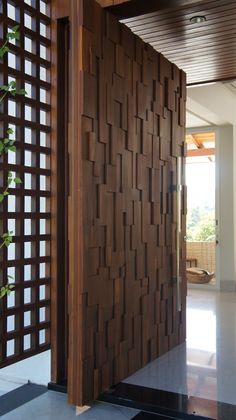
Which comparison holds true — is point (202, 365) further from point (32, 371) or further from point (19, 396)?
point (19, 396)

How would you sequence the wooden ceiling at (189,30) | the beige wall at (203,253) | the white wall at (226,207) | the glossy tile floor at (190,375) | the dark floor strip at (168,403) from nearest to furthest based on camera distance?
the dark floor strip at (168,403)
the glossy tile floor at (190,375)
the wooden ceiling at (189,30)
the white wall at (226,207)
the beige wall at (203,253)

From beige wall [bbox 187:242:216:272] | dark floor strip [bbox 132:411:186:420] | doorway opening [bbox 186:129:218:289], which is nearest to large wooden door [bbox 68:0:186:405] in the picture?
dark floor strip [bbox 132:411:186:420]

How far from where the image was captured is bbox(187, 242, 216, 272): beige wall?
26.2 ft

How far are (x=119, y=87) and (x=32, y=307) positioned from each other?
5.52 ft

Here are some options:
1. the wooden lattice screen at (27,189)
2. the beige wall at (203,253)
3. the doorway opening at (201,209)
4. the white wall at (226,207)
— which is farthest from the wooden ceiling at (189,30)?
the beige wall at (203,253)

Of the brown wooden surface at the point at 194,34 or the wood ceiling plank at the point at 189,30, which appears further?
the wood ceiling plank at the point at 189,30

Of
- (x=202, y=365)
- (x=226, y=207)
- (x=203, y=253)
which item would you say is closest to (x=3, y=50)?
(x=202, y=365)

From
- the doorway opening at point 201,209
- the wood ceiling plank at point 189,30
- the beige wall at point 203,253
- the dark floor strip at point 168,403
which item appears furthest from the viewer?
the beige wall at point 203,253

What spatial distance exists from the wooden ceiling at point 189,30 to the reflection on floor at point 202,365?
8.64 ft

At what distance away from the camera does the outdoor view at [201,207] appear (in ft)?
25.4

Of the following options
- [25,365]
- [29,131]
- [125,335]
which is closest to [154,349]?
[125,335]

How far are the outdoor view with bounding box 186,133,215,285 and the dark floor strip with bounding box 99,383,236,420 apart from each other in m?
4.79

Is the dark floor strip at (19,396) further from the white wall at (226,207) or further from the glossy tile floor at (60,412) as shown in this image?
the white wall at (226,207)

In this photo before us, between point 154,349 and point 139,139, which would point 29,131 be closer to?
point 139,139
